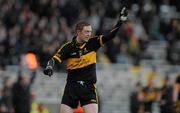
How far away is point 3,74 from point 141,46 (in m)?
5.13

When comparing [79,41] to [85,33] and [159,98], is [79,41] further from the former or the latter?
[159,98]

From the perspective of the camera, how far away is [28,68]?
83.4 ft

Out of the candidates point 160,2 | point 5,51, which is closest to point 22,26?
point 5,51

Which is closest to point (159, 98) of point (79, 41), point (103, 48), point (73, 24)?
point (103, 48)

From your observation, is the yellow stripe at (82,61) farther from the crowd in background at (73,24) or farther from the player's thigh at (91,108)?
the crowd in background at (73,24)

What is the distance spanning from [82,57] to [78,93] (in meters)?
0.59

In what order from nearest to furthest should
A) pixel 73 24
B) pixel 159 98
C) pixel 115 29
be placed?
pixel 115 29, pixel 159 98, pixel 73 24

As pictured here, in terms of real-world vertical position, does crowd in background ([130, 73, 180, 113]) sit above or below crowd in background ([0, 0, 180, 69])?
below

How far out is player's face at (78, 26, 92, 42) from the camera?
1352 cm

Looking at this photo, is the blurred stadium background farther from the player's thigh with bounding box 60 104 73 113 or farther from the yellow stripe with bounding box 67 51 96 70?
the player's thigh with bounding box 60 104 73 113

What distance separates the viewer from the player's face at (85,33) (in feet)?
44.4

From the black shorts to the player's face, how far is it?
0.72 meters

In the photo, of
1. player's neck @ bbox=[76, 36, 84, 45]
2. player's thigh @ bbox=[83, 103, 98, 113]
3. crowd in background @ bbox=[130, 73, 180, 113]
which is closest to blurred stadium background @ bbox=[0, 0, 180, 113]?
crowd in background @ bbox=[130, 73, 180, 113]

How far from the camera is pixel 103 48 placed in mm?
27156
